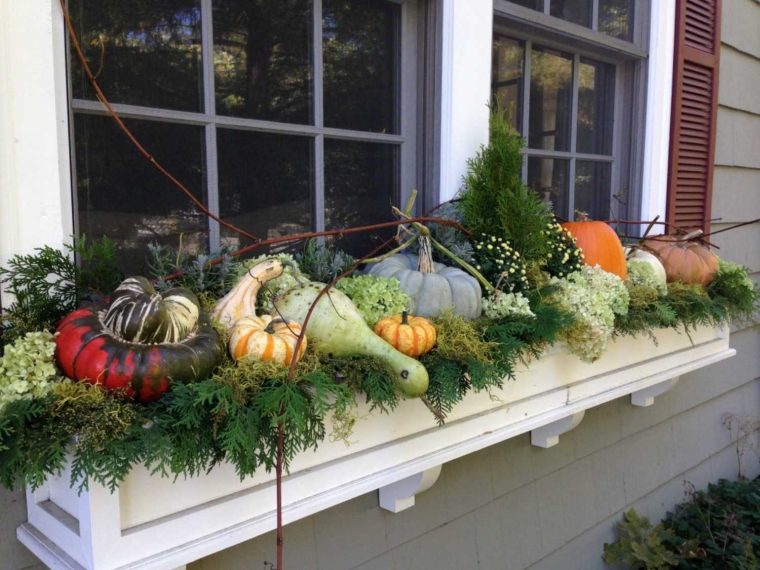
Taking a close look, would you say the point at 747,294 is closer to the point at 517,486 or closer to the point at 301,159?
the point at 517,486

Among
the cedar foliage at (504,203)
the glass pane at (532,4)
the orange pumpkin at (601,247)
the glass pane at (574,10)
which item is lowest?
the orange pumpkin at (601,247)

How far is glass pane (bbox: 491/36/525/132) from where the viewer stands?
1.87m

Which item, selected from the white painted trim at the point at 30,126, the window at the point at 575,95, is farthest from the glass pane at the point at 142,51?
the window at the point at 575,95

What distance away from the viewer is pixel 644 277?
1815mm

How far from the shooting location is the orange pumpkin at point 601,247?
5.74 feet

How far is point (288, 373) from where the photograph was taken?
35.4 inches

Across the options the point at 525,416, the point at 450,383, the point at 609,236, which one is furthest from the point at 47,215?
the point at 609,236

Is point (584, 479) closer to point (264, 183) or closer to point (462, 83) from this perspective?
point (462, 83)

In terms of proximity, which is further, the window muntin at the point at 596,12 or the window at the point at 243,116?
the window muntin at the point at 596,12

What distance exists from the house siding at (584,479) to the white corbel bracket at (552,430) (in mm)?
40

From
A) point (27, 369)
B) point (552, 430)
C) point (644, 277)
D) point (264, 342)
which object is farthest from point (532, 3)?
point (27, 369)

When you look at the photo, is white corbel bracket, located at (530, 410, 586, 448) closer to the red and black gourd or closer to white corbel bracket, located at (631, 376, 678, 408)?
white corbel bracket, located at (631, 376, 678, 408)

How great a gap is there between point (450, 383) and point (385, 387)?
0.14 m

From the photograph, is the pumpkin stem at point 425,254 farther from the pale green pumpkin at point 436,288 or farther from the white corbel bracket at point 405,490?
the white corbel bracket at point 405,490
